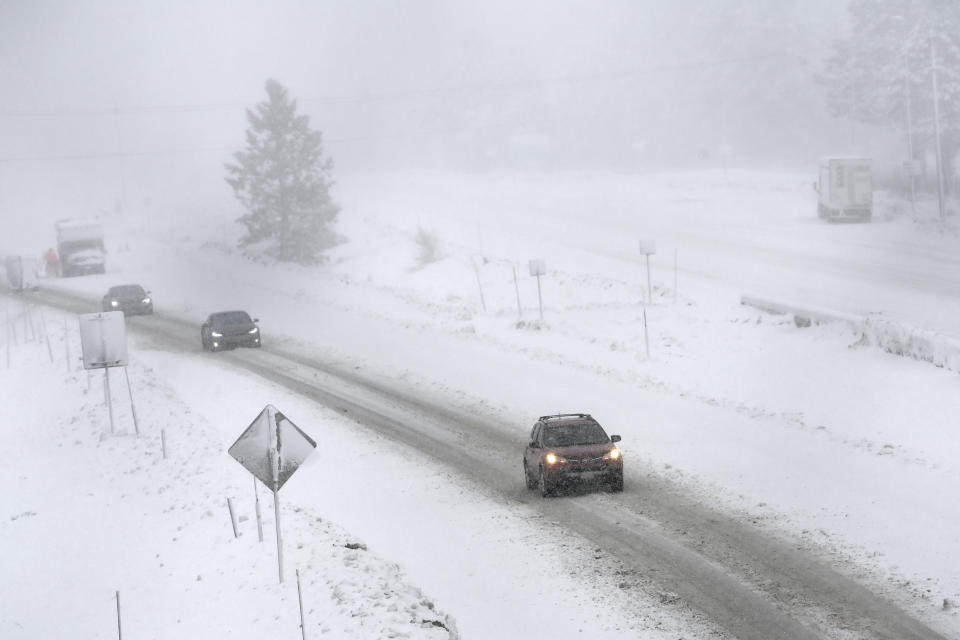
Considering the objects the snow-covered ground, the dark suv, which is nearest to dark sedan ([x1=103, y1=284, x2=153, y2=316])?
the snow-covered ground

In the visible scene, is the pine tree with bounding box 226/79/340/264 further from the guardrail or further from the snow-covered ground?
the guardrail

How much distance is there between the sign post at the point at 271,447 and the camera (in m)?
14.3

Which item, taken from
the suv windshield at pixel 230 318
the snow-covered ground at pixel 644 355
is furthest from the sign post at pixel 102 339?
the suv windshield at pixel 230 318

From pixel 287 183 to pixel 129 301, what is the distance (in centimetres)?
1411

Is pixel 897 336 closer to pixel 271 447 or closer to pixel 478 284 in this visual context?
pixel 271 447

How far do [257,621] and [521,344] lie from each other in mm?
23592

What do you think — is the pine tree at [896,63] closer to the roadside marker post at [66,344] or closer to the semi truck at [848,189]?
the semi truck at [848,189]

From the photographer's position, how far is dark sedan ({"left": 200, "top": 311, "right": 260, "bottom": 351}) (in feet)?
136

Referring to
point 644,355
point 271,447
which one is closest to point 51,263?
point 644,355

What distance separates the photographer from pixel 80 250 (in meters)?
72.4

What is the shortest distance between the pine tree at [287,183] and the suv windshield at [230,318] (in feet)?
69.2

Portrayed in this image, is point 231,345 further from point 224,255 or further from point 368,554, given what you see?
point 224,255

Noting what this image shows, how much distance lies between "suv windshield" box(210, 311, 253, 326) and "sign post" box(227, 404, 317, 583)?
28370 mm

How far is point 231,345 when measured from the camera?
137 feet
